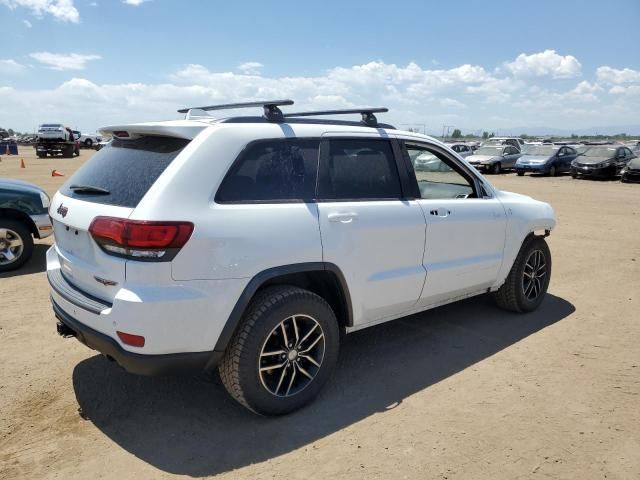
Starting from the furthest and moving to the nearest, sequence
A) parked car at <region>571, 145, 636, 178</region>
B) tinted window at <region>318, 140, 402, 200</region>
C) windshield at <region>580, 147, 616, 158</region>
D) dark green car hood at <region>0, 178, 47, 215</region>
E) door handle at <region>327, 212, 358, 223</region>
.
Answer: windshield at <region>580, 147, 616, 158</region> < parked car at <region>571, 145, 636, 178</region> < dark green car hood at <region>0, 178, 47, 215</region> < tinted window at <region>318, 140, 402, 200</region> < door handle at <region>327, 212, 358, 223</region>

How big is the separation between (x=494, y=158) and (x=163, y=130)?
82.9ft

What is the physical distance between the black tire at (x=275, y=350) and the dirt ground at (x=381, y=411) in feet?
0.49

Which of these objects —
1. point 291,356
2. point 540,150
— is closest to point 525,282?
point 291,356

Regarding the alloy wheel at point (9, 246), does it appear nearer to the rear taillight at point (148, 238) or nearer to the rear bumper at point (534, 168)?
the rear taillight at point (148, 238)

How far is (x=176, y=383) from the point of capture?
363 cm

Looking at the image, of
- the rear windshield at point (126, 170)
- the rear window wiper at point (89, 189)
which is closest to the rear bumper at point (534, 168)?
the rear windshield at point (126, 170)

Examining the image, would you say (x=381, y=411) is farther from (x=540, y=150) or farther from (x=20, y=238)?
(x=540, y=150)

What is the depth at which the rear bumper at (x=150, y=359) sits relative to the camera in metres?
2.70

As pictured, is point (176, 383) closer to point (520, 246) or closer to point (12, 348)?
point (12, 348)

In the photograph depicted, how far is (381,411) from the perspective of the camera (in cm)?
329

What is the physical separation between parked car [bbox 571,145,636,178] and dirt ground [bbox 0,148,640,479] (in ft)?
67.7

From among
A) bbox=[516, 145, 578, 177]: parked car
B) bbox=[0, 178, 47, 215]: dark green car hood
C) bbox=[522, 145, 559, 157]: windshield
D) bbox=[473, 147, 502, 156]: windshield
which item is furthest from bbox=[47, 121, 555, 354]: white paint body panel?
bbox=[473, 147, 502, 156]: windshield

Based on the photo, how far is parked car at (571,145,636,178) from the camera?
22969mm

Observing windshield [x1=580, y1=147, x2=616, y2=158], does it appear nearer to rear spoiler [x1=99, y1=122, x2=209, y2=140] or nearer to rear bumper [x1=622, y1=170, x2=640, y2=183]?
rear bumper [x1=622, y1=170, x2=640, y2=183]
